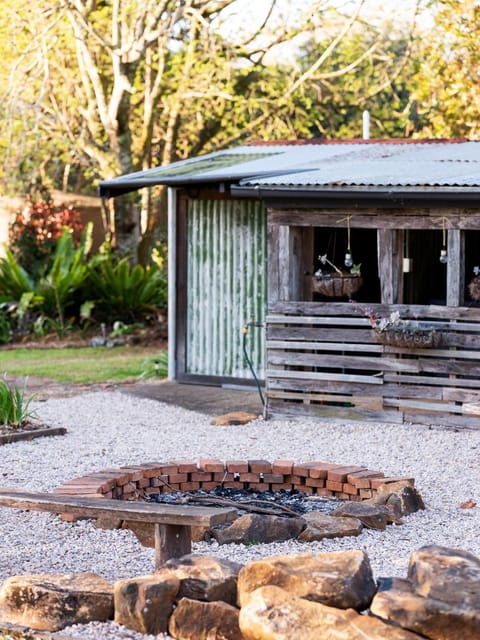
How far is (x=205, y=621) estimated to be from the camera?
4.57 m

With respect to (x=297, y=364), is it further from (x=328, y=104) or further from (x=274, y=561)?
(x=328, y=104)

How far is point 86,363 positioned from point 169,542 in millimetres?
10043

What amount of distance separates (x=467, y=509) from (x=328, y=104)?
57.5 ft

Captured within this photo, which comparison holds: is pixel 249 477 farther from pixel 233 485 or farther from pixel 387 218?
pixel 387 218

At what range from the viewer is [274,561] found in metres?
4.59

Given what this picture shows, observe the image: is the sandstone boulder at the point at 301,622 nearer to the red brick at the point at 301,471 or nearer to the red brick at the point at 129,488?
the red brick at the point at 129,488

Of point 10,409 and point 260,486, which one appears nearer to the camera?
point 260,486

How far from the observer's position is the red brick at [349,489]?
738 centimetres

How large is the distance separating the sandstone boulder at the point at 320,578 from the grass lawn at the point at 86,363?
9.26m

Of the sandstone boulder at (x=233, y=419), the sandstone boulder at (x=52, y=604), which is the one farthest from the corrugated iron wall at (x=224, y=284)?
the sandstone boulder at (x=52, y=604)

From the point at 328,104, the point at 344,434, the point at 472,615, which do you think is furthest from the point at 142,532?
the point at 328,104

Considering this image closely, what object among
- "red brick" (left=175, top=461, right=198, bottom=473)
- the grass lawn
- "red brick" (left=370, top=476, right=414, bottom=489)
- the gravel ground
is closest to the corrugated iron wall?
the grass lawn

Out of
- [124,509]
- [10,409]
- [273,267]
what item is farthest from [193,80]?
[124,509]

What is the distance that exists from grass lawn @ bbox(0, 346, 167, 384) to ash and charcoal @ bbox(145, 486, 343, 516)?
253 inches
